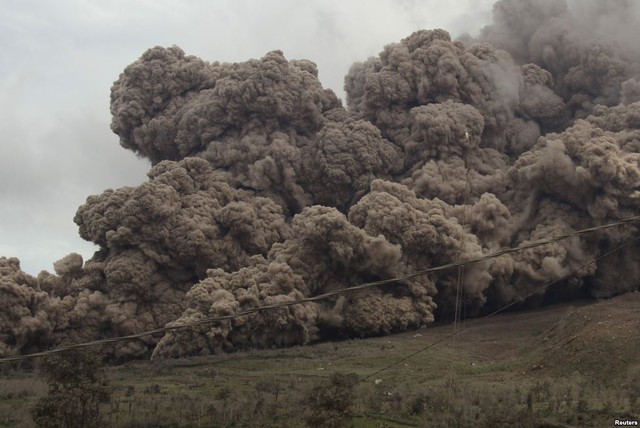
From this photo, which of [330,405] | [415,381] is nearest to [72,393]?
[330,405]

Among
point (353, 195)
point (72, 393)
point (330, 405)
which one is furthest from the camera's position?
point (353, 195)

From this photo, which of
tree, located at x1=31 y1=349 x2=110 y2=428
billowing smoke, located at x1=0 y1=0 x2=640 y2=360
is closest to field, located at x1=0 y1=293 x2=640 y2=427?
tree, located at x1=31 y1=349 x2=110 y2=428

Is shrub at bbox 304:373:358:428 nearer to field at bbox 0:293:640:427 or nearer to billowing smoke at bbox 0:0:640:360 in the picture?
field at bbox 0:293:640:427

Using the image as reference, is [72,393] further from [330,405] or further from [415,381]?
[415,381]

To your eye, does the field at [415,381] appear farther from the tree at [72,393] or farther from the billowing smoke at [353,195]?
the billowing smoke at [353,195]

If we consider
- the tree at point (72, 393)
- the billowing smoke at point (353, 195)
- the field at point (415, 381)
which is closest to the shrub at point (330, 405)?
the field at point (415, 381)
